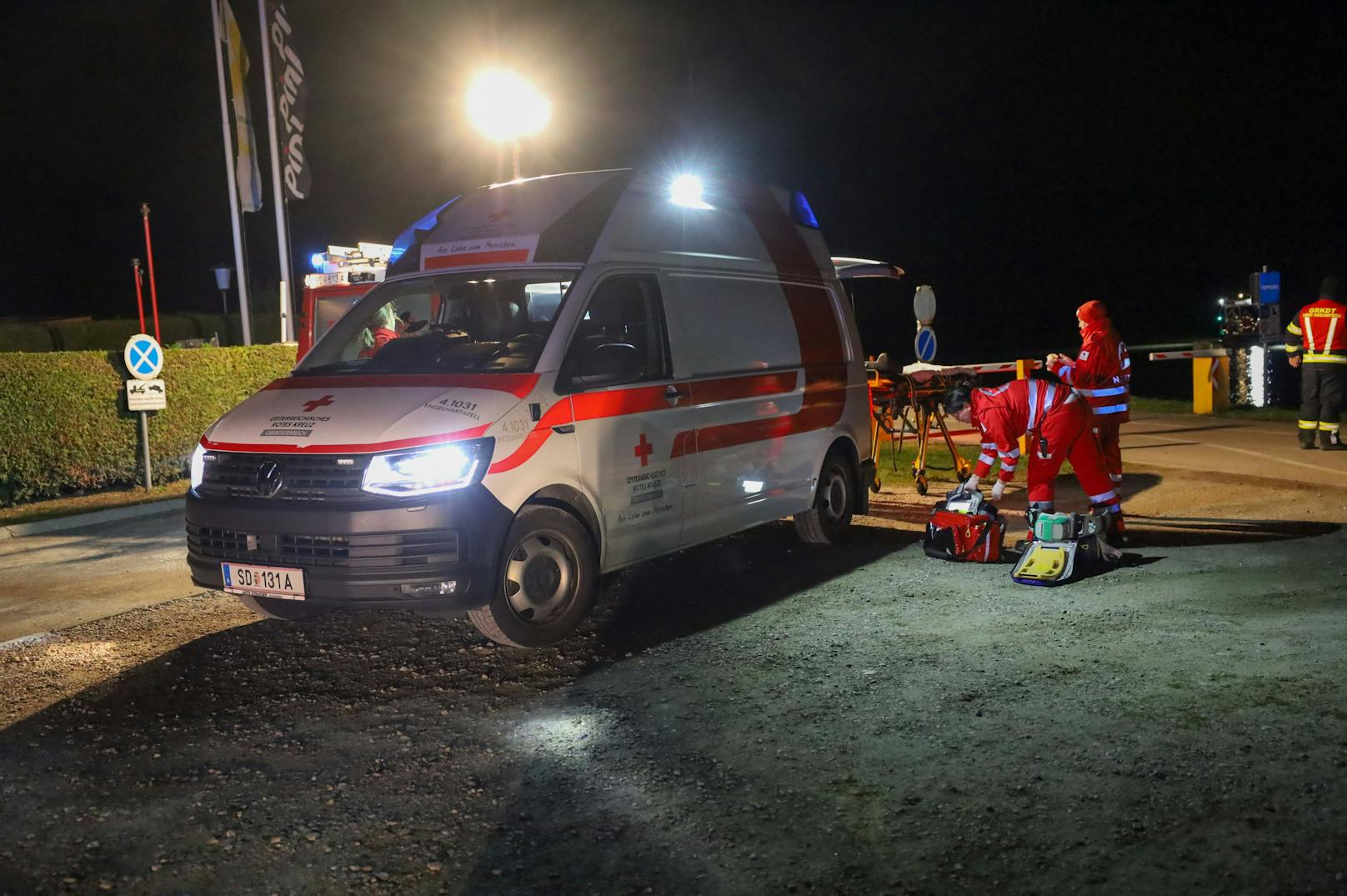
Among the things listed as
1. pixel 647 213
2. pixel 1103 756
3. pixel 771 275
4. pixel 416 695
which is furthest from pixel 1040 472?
pixel 416 695

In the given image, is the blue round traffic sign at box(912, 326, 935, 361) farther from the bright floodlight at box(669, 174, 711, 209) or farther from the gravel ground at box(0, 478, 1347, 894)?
the gravel ground at box(0, 478, 1347, 894)

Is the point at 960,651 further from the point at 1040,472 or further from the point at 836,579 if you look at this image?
the point at 1040,472

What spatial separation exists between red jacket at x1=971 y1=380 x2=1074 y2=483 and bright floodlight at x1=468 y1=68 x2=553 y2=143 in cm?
982

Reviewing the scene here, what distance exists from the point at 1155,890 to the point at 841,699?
1.89 meters

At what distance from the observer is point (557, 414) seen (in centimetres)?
585

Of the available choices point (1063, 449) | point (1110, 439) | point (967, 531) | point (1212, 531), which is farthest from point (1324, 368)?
point (967, 531)

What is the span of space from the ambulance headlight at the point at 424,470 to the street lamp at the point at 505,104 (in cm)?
1102

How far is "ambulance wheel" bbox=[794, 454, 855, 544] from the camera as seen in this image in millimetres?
8367

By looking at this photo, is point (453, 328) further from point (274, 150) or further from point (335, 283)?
point (274, 150)

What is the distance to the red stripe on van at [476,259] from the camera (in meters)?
6.56

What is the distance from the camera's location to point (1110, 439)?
883 centimetres

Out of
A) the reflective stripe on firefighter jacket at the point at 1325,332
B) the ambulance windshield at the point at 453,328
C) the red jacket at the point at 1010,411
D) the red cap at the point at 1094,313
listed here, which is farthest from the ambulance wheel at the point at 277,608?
the reflective stripe on firefighter jacket at the point at 1325,332

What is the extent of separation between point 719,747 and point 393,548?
1842 mm

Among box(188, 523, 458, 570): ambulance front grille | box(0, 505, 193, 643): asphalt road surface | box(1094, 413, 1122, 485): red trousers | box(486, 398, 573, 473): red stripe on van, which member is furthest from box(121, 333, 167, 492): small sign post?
box(1094, 413, 1122, 485): red trousers
